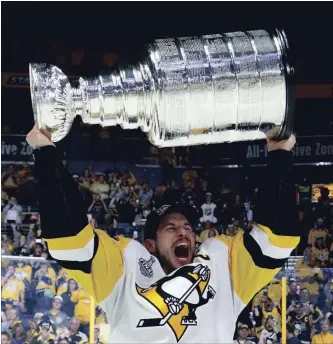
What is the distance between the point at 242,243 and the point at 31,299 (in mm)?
1798

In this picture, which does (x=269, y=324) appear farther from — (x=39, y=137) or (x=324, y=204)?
(x=39, y=137)

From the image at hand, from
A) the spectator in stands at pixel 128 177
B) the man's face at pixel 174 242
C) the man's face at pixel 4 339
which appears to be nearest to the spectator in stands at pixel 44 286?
the man's face at pixel 4 339

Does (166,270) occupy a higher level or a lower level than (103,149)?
lower

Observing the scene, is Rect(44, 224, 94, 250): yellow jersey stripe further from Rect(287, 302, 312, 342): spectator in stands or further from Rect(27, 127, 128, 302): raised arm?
Rect(287, 302, 312, 342): spectator in stands

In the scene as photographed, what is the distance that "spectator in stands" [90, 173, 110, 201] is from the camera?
13.2 feet

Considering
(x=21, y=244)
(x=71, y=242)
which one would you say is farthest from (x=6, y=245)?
(x=71, y=242)

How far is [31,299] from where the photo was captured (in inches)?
139

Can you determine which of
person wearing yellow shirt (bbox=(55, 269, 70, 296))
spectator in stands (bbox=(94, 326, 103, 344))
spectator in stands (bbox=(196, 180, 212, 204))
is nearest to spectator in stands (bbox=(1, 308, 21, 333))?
person wearing yellow shirt (bbox=(55, 269, 70, 296))

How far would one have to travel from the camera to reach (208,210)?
3.96 m

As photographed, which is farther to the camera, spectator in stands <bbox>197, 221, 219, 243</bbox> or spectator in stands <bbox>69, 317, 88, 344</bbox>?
spectator in stands <bbox>197, 221, 219, 243</bbox>

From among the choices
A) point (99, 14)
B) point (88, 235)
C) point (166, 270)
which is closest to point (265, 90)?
point (88, 235)

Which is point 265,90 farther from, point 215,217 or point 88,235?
point 215,217

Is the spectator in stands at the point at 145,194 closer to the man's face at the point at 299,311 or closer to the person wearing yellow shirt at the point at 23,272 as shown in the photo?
the person wearing yellow shirt at the point at 23,272

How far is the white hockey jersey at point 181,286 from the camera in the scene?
1.98m
